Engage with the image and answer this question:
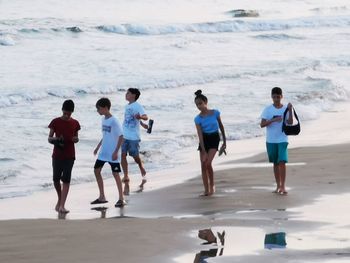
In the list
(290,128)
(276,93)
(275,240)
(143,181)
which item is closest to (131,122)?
(143,181)

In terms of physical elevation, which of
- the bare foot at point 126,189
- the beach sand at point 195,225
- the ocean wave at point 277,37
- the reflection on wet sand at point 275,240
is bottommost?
the reflection on wet sand at point 275,240

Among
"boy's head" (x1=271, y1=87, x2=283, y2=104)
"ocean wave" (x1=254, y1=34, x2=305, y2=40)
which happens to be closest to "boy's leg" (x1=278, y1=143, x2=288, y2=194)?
"boy's head" (x1=271, y1=87, x2=283, y2=104)

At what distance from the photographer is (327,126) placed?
19891 mm

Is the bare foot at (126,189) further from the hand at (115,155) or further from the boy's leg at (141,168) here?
the hand at (115,155)

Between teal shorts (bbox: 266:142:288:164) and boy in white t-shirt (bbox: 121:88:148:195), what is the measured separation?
82.7 inches

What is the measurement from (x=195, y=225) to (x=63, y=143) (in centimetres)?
243

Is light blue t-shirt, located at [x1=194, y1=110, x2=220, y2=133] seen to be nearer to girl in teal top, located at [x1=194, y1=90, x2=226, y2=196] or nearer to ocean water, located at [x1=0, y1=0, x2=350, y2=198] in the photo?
girl in teal top, located at [x1=194, y1=90, x2=226, y2=196]

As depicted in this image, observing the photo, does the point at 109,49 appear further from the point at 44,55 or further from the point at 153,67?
the point at 153,67

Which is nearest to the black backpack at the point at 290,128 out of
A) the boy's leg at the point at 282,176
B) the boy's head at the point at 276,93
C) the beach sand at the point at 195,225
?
the boy's head at the point at 276,93

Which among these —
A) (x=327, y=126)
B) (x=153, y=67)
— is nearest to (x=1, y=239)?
(x=327, y=126)

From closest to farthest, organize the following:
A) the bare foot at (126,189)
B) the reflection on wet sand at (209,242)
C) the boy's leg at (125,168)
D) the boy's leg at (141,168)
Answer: the reflection on wet sand at (209,242) → the bare foot at (126,189) → the boy's leg at (125,168) → the boy's leg at (141,168)

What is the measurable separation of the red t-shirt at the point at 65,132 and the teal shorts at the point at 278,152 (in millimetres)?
2487

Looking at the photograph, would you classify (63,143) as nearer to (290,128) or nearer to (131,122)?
(131,122)

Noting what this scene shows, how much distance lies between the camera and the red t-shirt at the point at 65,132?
11.5 metres
